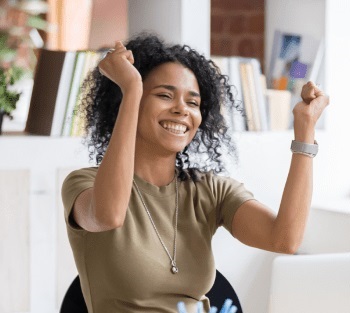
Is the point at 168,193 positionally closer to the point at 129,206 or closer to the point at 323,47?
the point at 129,206

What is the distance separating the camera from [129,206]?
5.74ft

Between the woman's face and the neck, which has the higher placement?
the woman's face

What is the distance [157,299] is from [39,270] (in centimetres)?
99

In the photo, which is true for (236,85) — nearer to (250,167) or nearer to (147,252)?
(250,167)

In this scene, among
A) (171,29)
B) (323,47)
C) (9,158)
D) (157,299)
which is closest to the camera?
(157,299)

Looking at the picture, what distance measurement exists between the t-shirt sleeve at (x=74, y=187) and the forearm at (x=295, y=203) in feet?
1.31

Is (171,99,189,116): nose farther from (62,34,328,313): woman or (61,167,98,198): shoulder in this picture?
(61,167,98,198): shoulder

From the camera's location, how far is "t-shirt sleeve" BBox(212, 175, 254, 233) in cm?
180

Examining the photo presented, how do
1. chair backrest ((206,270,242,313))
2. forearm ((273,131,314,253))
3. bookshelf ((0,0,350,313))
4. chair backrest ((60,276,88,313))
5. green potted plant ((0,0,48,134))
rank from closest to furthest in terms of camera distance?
forearm ((273,131,314,253)), chair backrest ((60,276,88,313)), chair backrest ((206,270,242,313)), bookshelf ((0,0,350,313)), green potted plant ((0,0,48,134))

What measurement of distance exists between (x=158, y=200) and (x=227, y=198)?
0.16 m

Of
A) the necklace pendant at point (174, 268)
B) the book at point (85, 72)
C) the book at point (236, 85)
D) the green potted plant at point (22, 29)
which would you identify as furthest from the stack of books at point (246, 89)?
the green potted plant at point (22, 29)

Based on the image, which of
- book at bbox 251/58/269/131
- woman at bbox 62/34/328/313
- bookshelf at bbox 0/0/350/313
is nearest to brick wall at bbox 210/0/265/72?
bookshelf at bbox 0/0/350/313

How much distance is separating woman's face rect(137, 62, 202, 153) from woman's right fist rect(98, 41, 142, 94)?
0.52ft

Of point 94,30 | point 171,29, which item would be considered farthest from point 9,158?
point 94,30
